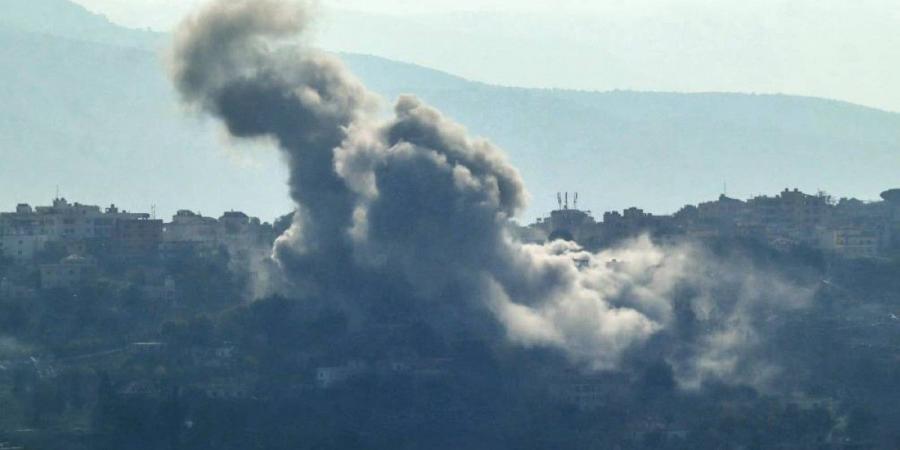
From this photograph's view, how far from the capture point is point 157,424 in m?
91.9

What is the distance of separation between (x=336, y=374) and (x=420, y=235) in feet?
20.3

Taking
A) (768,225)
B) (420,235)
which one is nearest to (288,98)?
(420,235)

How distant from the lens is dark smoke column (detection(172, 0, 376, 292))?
4002 inches

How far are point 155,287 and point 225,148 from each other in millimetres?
5514

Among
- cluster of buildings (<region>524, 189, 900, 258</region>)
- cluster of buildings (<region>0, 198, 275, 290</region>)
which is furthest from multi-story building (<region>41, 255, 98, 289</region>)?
cluster of buildings (<region>524, 189, 900, 258</region>)

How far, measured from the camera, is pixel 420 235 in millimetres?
99562

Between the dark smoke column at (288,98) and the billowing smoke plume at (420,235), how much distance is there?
50 millimetres

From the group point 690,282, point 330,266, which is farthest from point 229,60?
point 690,282

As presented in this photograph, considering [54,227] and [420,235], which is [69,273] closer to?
[54,227]

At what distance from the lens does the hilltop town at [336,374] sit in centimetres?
9212

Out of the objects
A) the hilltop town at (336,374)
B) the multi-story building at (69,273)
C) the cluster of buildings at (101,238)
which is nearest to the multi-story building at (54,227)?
the cluster of buildings at (101,238)

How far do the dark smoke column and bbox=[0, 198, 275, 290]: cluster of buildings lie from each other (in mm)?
8457

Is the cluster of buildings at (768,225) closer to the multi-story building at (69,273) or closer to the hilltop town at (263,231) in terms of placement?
the hilltop town at (263,231)

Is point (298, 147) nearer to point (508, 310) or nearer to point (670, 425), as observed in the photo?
point (508, 310)
